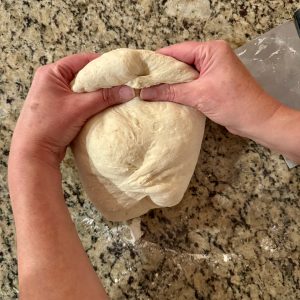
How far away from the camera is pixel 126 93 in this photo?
88 centimetres

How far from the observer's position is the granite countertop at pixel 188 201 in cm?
102

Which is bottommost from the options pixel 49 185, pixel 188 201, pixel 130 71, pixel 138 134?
pixel 188 201

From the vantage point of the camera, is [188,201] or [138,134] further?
[188,201]

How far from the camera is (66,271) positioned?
0.81m

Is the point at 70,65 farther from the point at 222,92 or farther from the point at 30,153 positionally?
the point at 222,92

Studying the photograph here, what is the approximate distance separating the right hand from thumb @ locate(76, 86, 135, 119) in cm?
3

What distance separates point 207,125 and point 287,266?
1.23ft

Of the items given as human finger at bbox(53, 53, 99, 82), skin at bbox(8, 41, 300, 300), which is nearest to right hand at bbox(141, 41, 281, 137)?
skin at bbox(8, 41, 300, 300)

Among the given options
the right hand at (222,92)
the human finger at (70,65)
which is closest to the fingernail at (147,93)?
the right hand at (222,92)

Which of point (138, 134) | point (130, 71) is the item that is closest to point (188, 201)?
point (138, 134)

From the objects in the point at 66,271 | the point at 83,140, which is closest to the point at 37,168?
the point at 83,140

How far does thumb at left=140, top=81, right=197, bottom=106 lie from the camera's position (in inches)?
34.5

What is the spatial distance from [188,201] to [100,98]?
0.34 metres

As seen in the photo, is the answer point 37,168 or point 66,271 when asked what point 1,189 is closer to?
point 37,168
